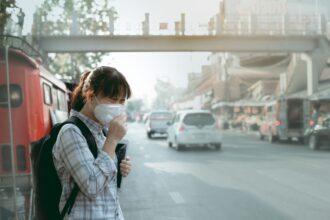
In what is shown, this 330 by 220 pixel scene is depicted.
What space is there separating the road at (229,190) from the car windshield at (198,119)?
15.4 feet

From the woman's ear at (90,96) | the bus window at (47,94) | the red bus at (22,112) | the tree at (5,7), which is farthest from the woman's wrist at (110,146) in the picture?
the bus window at (47,94)

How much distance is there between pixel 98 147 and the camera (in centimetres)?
234

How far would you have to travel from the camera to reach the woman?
2205mm

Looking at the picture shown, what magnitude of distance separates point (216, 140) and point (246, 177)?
882cm

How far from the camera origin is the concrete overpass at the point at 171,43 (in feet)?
107

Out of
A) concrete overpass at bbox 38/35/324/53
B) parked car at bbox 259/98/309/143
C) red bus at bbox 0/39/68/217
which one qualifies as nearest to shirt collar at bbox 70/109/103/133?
red bus at bbox 0/39/68/217

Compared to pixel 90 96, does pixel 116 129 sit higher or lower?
lower

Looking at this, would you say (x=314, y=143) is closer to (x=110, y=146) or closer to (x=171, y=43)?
(x=171, y=43)

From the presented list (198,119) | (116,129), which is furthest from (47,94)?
(198,119)

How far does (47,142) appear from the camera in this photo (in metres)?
2.37

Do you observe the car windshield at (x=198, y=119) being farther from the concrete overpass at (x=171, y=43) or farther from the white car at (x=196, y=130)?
the concrete overpass at (x=171, y=43)

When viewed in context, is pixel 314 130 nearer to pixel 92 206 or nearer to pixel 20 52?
pixel 20 52

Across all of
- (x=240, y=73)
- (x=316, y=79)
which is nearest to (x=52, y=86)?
(x=316, y=79)

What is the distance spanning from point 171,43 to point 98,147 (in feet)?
101
